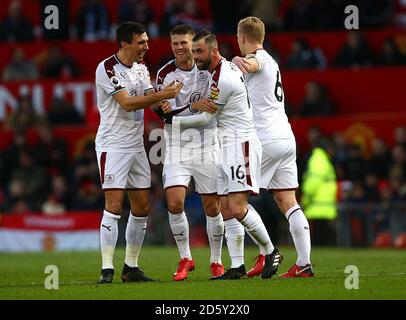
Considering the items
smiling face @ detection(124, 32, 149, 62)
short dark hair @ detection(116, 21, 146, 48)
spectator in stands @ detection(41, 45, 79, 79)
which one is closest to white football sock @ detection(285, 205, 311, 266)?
smiling face @ detection(124, 32, 149, 62)

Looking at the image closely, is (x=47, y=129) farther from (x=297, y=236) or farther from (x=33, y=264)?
(x=297, y=236)

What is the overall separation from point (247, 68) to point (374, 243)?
9.26 meters

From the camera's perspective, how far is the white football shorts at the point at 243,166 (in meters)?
11.5

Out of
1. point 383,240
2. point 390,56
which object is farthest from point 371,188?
point 390,56

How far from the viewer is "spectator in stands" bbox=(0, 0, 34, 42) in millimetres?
24781

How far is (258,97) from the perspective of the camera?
11.9m

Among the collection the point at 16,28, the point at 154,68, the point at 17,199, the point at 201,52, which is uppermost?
the point at 16,28

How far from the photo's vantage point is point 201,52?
11.5m

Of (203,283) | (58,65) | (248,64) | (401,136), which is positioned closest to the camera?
(203,283)

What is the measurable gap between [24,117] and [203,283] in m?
12.2

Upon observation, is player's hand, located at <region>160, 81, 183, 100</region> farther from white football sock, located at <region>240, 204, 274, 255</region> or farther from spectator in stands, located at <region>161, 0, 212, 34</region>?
spectator in stands, located at <region>161, 0, 212, 34</region>

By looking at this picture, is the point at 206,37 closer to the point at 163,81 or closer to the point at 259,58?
the point at 259,58

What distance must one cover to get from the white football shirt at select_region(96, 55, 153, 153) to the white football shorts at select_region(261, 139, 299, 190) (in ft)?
4.43

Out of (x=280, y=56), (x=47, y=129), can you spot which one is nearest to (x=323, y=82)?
(x=280, y=56)
